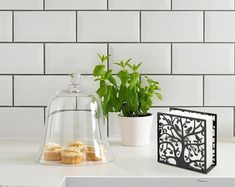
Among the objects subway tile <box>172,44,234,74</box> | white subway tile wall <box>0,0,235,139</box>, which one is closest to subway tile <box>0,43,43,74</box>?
white subway tile wall <box>0,0,235,139</box>

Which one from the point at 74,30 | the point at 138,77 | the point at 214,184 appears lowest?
the point at 214,184

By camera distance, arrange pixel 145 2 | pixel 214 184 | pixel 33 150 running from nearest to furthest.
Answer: pixel 214 184, pixel 33 150, pixel 145 2

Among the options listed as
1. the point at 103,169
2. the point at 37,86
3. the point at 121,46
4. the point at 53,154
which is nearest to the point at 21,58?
the point at 37,86

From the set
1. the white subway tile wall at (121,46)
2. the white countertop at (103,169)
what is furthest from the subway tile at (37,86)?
the white countertop at (103,169)

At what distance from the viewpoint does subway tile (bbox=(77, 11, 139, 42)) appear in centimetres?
169

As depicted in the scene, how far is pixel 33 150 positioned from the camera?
1557mm

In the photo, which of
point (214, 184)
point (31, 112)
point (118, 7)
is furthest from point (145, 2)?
point (214, 184)

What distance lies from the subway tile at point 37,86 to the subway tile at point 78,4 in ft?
0.73

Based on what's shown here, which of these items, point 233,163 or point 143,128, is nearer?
point 233,163

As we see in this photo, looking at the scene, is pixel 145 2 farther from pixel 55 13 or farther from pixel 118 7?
pixel 55 13

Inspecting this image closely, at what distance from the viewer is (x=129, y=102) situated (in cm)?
157

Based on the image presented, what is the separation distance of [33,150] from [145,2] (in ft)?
1.90

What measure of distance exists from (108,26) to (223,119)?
18.9 inches

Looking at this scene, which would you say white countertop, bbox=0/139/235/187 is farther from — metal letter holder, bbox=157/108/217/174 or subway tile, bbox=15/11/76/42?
subway tile, bbox=15/11/76/42
